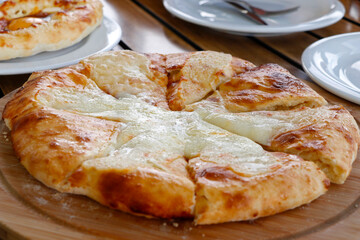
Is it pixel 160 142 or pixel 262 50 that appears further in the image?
pixel 262 50

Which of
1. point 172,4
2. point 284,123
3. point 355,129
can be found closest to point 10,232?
point 284,123

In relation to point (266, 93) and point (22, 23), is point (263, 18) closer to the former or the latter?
point (266, 93)

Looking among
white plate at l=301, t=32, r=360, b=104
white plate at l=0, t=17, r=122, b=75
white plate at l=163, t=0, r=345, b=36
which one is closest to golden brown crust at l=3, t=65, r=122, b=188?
white plate at l=0, t=17, r=122, b=75

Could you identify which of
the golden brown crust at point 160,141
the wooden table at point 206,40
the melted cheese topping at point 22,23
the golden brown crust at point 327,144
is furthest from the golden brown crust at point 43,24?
the golden brown crust at point 327,144

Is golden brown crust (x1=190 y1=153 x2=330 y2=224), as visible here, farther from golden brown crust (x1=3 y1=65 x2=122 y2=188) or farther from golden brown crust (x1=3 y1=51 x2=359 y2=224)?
golden brown crust (x1=3 y1=65 x2=122 y2=188)

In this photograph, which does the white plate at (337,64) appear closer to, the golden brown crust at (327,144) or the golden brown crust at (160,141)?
the golden brown crust at (160,141)

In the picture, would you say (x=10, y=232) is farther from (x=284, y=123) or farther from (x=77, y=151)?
(x=284, y=123)

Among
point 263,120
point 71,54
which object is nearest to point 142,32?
point 71,54
